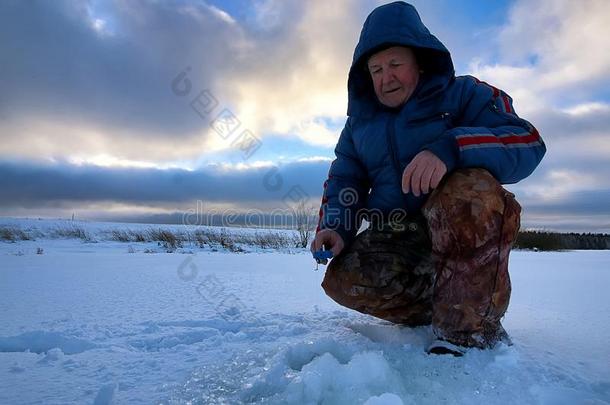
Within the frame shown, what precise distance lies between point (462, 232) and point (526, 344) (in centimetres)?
50

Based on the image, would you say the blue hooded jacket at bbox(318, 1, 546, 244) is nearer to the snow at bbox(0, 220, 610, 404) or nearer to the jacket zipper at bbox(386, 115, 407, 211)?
the jacket zipper at bbox(386, 115, 407, 211)

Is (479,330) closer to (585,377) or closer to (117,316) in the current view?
(585,377)

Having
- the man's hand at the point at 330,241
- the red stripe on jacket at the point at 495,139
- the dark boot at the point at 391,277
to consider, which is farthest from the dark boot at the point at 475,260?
the man's hand at the point at 330,241

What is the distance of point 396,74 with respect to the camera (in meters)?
1.58

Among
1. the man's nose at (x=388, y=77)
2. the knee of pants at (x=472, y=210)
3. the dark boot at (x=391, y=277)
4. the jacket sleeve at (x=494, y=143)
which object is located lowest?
the dark boot at (x=391, y=277)

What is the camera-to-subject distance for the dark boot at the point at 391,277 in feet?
5.07

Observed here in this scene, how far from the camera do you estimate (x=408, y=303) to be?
1551 mm

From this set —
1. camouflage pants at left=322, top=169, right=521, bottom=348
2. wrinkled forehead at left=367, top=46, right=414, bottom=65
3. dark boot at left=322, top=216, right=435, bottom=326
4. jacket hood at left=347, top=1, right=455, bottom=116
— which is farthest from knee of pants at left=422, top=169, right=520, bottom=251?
wrinkled forehead at left=367, top=46, right=414, bottom=65

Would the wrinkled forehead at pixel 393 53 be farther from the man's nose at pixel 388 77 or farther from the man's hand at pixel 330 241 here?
the man's hand at pixel 330 241

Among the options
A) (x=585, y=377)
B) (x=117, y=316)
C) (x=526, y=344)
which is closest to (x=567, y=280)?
(x=526, y=344)

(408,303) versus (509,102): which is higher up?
(509,102)

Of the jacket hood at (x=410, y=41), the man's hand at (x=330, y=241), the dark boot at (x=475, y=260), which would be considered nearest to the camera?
the dark boot at (x=475, y=260)

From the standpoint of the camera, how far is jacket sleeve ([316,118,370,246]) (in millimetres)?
1750

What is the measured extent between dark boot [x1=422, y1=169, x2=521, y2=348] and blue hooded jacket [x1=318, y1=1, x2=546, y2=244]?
0.35 ft
